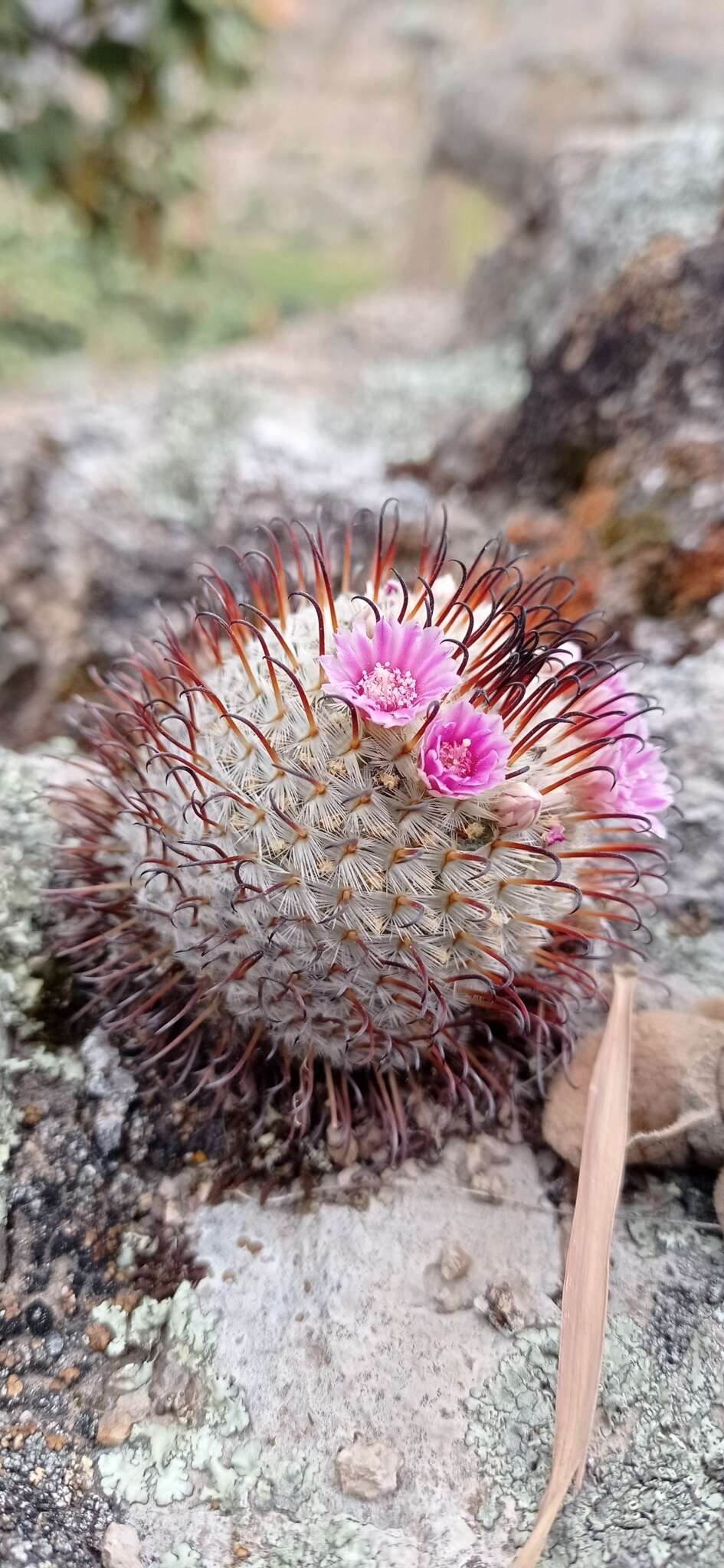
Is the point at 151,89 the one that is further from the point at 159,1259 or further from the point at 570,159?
the point at 159,1259

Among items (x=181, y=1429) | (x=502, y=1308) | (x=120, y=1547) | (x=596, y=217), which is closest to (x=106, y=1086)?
(x=181, y=1429)

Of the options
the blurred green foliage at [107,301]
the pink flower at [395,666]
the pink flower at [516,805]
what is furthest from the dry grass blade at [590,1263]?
the blurred green foliage at [107,301]

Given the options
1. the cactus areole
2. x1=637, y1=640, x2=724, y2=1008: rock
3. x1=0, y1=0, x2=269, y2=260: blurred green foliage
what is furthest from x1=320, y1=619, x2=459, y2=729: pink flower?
x1=0, y1=0, x2=269, y2=260: blurred green foliage

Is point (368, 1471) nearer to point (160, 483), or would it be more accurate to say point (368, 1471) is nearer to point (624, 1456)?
point (624, 1456)

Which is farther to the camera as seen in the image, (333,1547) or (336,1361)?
(336,1361)

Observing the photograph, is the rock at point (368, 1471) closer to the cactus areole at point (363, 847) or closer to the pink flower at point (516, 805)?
the cactus areole at point (363, 847)

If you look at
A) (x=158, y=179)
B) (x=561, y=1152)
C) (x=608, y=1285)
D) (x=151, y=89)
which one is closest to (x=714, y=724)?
(x=561, y=1152)

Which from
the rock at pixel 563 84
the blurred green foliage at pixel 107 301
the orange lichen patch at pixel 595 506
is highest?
the rock at pixel 563 84
